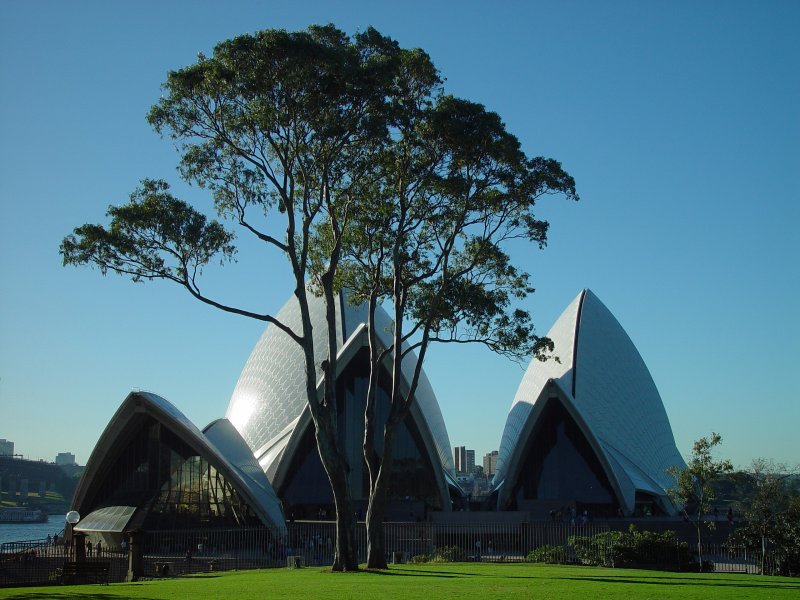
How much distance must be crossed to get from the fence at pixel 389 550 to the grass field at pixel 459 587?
3.80 meters

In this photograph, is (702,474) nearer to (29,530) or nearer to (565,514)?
(565,514)

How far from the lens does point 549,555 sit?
24859mm

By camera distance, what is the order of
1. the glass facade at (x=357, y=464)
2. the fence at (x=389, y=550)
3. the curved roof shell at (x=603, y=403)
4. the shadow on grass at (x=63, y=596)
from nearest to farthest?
the shadow on grass at (x=63, y=596) → the fence at (x=389, y=550) → the glass facade at (x=357, y=464) → the curved roof shell at (x=603, y=403)

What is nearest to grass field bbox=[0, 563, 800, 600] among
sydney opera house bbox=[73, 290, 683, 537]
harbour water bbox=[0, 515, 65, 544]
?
sydney opera house bbox=[73, 290, 683, 537]

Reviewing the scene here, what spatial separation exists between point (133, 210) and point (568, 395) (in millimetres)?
24634

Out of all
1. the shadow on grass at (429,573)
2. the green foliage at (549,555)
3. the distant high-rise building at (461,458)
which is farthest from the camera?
the distant high-rise building at (461,458)

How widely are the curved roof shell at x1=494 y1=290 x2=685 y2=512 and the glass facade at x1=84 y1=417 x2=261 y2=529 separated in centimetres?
1306

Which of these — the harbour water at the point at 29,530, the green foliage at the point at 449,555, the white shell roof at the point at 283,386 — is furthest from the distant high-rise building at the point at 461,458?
the green foliage at the point at 449,555

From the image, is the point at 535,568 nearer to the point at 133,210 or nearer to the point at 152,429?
the point at 133,210

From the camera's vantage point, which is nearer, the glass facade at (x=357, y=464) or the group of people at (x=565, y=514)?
the group of people at (x=565, y=514)

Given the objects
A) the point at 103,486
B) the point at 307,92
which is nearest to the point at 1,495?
the point at 103,486

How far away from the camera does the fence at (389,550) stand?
23.4 metres

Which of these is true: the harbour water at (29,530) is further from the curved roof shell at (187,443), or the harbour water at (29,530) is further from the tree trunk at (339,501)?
the tree trunk at (339,501)

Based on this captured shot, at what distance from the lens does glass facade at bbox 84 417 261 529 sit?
35.1 meters
